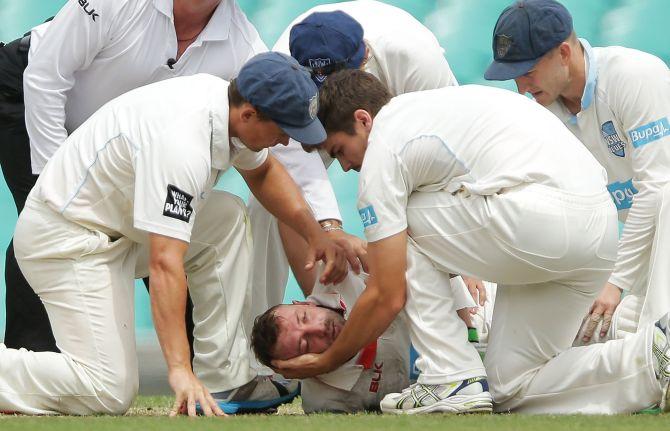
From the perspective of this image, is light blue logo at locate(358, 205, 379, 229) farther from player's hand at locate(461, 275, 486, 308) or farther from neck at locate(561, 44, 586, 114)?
neck at locate(561, 44, 586, 114)

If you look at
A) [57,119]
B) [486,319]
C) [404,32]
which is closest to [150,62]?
[57,119]

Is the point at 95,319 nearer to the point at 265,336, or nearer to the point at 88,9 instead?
the point at 265,336

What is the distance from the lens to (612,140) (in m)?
4.41

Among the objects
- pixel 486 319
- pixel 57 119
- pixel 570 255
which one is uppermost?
pixel 57 119

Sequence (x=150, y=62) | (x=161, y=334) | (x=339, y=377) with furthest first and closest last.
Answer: (x=150, y=62) < (x=339, y=377) < (x=161, y=334)

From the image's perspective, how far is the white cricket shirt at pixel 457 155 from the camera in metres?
3.64

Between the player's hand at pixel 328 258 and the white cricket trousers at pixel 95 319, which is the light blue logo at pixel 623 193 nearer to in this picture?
the player's hand at pixel 328 258

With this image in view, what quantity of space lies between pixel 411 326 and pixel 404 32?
1.07 meters

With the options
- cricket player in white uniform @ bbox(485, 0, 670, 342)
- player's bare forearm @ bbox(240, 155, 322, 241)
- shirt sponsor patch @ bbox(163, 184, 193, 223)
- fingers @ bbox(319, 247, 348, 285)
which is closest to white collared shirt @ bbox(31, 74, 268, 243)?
shirt sponsor patch @ bbox(163, 184, 193, 223)

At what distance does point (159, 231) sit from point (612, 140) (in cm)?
167

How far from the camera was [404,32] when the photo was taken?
4.32 metres

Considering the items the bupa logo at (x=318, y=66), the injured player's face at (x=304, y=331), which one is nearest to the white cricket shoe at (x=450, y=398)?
the injured player's face at (x=304, y=331)

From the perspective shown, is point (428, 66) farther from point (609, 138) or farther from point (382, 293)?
point (382, 293)

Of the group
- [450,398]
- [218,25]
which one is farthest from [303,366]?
[218,25]
